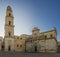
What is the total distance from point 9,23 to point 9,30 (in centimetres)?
214

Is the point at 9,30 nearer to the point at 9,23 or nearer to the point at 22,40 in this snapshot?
the point at 9,23

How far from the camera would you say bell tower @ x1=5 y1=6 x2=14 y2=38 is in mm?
41575

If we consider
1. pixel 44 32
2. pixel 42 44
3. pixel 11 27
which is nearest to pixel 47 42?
pixel 42 44

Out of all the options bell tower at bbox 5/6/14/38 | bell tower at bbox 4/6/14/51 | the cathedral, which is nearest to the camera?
the cathedral

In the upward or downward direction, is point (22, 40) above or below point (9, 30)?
below

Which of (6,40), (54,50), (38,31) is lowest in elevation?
(54,50)

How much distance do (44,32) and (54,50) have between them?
12288 millimetres

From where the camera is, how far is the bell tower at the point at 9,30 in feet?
135

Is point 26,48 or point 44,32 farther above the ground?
point 44,32

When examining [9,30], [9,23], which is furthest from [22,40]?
[9,23]

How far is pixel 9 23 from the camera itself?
1672 inches

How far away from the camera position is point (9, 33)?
41.7 meters

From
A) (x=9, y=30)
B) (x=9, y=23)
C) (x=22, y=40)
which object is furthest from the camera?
(x=22, y=40)

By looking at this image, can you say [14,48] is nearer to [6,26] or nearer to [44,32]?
[6,26]
